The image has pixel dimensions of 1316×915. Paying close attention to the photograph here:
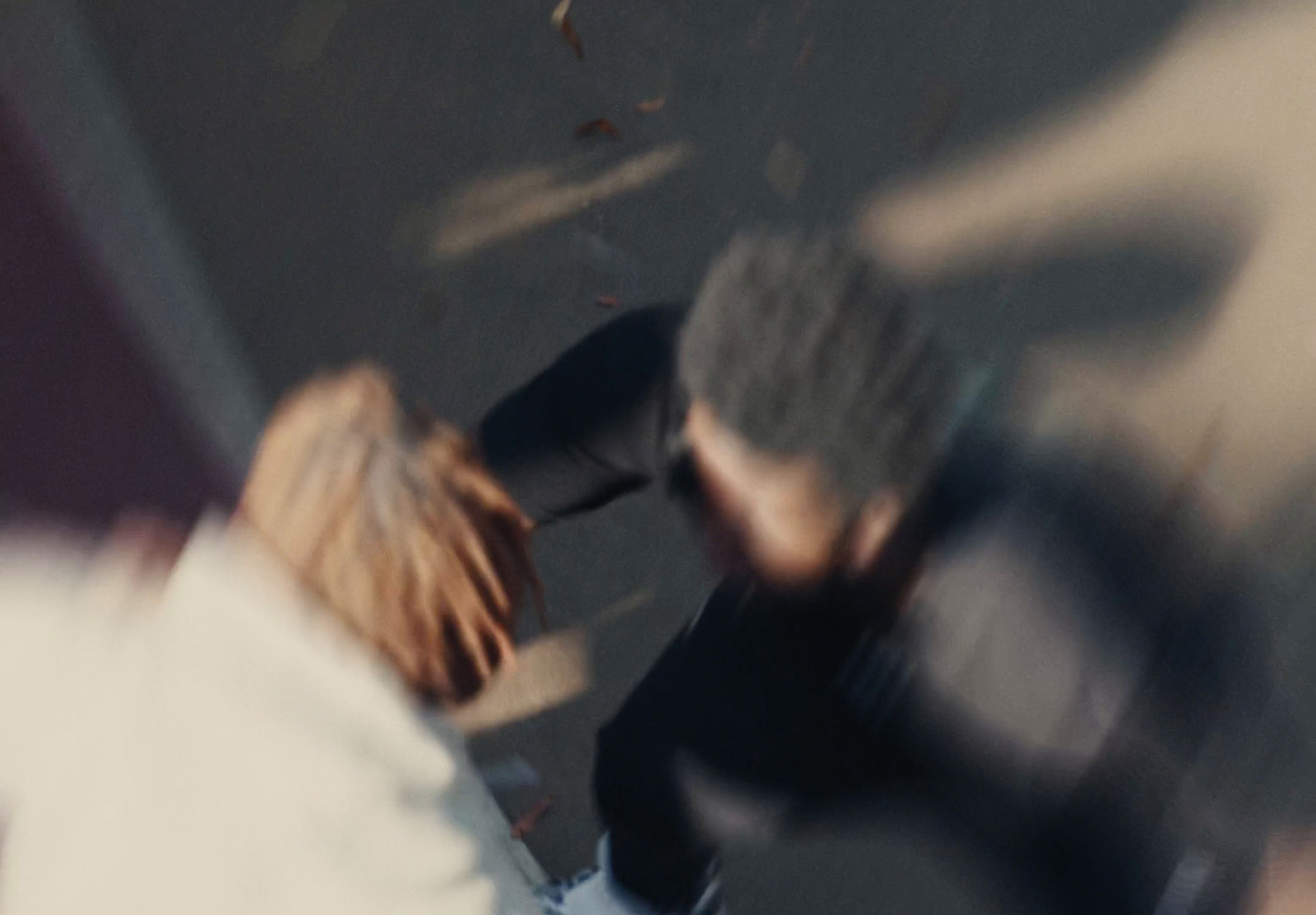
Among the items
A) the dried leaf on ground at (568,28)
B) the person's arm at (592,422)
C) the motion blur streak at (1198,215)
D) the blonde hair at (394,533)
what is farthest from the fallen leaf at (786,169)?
the blonde hair at (394,533)

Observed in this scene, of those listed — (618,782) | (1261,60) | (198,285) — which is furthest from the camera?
(198,285)

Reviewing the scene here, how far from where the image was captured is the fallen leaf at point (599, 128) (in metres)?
2.20

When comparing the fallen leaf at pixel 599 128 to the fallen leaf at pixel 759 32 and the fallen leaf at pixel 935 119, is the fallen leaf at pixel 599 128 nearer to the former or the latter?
the fallen leaf at pixel 759 32

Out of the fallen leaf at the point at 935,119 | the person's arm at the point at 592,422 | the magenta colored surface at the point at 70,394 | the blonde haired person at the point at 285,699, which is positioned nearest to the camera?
the blonde haired person at the point at 285,699

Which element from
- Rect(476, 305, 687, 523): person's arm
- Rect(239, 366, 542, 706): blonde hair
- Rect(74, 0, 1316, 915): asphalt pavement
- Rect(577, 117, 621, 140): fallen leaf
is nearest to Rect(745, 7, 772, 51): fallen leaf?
Rect(74, 0, 1316, 915): asphalt pavement

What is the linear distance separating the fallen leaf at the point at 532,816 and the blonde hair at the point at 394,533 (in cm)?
95

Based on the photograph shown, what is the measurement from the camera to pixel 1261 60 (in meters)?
2.07

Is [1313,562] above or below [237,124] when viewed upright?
below

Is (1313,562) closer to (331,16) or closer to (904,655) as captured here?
(904,655)

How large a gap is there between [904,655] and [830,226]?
1.15m

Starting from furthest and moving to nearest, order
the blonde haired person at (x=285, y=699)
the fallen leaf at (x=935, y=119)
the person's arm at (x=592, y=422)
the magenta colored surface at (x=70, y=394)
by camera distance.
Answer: the fallen leaf at (x=935, y=119), the magenta colored surface at (x=70, y=394), the person's arm at (x=592, y=422), the blonde haired person at (x=285, y=699)

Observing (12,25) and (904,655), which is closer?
(904,655)

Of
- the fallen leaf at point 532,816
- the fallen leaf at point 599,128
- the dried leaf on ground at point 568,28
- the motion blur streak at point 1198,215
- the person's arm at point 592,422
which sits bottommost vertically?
the fallen leaf at point 532,816

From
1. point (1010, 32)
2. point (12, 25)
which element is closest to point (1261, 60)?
point (1010, 32)
